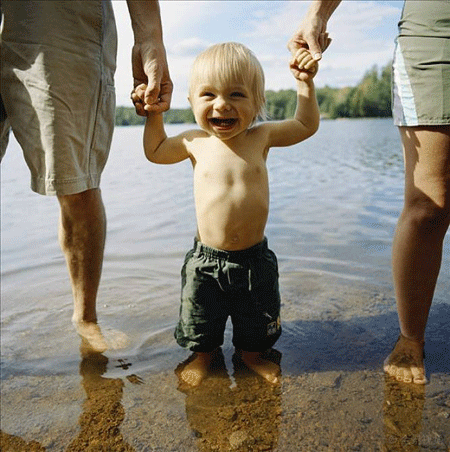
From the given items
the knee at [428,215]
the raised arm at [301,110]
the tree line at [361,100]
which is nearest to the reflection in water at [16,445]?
the raised arm at [301,110]

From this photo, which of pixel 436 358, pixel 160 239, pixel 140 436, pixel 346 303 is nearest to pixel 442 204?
pixel 436 358

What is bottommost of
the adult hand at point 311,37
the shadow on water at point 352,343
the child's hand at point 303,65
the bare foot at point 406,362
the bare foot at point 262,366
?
the shadow on water at point 352,343

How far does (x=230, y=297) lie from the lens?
2.32m

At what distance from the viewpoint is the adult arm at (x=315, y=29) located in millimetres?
2150

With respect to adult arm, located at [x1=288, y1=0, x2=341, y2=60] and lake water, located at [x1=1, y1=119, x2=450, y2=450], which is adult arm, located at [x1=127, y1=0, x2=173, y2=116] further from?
lake water, located at [x1=1, y1=119, x2=450, y2=450]

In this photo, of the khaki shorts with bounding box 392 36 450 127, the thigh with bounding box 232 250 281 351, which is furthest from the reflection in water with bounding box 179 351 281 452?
the khaki shorts with bounding box 392 36 450 127

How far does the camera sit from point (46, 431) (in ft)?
6.18

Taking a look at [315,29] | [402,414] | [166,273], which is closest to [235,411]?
[402,414]

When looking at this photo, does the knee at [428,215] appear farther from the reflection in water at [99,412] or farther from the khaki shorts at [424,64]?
the reflection in water at [99,412]

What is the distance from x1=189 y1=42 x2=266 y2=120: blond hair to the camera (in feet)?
7.09

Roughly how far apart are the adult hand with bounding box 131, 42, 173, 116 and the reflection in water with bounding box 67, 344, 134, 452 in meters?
1.16

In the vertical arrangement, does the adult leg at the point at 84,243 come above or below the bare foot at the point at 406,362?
above

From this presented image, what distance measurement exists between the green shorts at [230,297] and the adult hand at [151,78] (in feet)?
2.10

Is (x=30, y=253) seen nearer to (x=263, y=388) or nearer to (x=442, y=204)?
(x=263, y=388)
